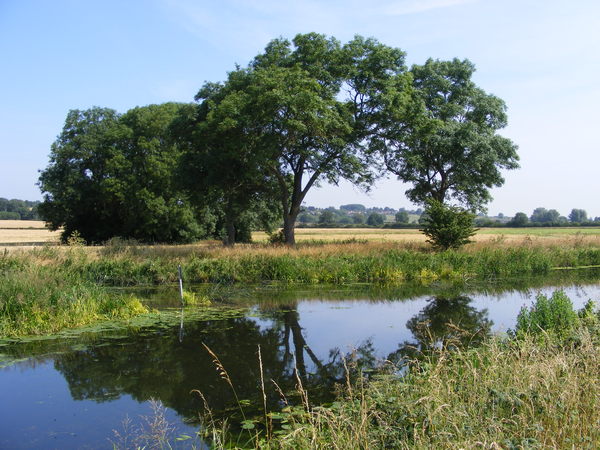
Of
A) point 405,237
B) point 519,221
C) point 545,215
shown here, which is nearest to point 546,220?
point 545,215

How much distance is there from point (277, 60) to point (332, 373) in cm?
2405

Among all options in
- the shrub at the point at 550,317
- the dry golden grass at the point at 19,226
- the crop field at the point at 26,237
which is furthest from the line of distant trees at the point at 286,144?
the dry golden grass at the point at 19,226

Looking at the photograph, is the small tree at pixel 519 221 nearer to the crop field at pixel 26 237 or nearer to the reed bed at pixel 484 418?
the crop field at pixel 26 237

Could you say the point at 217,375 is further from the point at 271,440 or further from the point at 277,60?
the point at 277,60

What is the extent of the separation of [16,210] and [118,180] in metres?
105

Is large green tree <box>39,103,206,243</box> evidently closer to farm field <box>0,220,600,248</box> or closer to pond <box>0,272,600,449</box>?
farm field <box>0,220,600,248</box>

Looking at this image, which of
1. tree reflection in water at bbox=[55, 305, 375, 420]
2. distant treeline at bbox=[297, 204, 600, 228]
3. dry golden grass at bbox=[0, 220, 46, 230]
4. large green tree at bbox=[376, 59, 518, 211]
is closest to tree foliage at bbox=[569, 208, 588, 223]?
distant treeline at bbox=[297, 204, 600, 228]

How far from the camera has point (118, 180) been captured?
42219mm

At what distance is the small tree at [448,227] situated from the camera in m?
28.0

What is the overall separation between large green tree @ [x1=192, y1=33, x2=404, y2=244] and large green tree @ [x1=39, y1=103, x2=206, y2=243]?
1225 cm

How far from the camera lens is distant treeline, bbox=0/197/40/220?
387 feet

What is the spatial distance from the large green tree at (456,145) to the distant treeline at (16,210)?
339 feet

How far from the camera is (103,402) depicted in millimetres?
8359

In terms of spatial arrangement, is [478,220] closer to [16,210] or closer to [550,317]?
[550,317]
